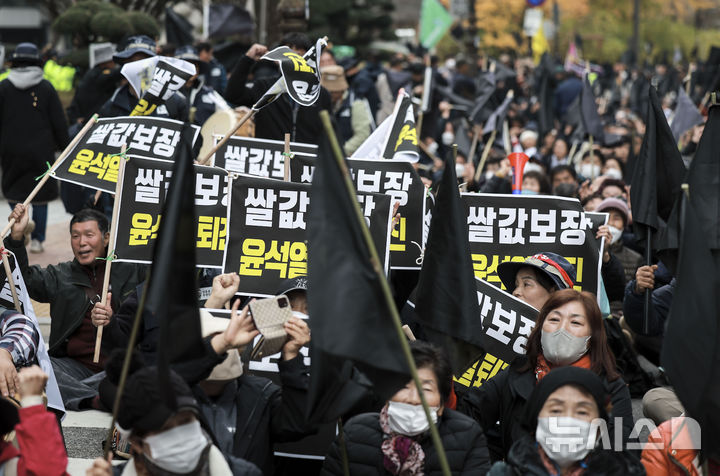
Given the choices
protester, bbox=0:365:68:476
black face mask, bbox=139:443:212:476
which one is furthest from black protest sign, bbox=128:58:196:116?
black face mask, bbox=139:443:212:476

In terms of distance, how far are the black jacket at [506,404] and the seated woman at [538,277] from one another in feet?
3.18

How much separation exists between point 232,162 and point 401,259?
1.61 m

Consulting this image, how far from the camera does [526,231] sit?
22.7 ft

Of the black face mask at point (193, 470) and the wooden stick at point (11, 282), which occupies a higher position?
the wooden stick at point (11, 282)

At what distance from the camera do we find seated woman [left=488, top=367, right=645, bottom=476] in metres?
3.94

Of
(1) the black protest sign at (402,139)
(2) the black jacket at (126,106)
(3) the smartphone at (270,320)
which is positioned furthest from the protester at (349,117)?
(3) the smartphone at (270,320)

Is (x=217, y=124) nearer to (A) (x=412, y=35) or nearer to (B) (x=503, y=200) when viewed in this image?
(B) (x=503, y=200)

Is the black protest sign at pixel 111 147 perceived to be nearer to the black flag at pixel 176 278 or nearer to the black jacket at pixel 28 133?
the black jacket at pixel 28 133

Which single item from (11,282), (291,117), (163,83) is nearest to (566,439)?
(11,282)

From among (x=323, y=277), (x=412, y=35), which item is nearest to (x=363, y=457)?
(x=323, y=277)

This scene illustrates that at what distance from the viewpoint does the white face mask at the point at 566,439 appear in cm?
392

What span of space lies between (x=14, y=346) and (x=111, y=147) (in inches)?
95.4

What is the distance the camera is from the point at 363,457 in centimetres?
445

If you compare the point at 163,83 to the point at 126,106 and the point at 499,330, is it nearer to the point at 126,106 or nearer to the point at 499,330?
the point at 126,106
